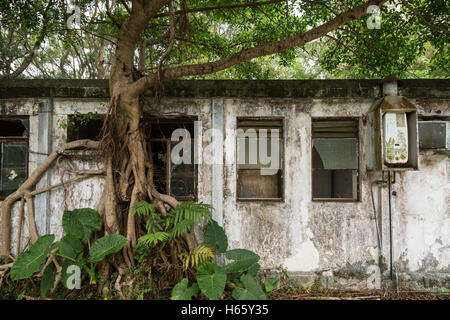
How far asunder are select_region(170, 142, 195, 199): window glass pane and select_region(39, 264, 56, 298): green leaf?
7.34 feet

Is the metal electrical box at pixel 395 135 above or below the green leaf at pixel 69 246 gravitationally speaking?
above

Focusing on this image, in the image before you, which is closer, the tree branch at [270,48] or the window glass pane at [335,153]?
the tree branch at [270,48]

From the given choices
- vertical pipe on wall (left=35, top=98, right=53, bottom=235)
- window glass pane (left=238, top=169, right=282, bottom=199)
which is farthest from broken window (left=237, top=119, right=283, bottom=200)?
vertical pipe on wall (left=35, top=98, right=53, bottom=235)

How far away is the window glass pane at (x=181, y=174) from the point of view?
18.3 ft

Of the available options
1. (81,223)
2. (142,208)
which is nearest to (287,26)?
(142,208)

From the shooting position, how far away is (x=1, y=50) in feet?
33.0

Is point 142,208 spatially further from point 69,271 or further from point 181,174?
point 69,271

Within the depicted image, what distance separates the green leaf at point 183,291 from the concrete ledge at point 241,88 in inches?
123

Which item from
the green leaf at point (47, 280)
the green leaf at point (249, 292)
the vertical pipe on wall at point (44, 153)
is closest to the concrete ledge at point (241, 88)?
the vertical pipe on wall at point (44, 153)

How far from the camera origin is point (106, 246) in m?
4.39

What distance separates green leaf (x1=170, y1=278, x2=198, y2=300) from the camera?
4262 mm

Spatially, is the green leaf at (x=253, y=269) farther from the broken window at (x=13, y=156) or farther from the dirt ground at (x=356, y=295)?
the broken window at (x=13, y=156)

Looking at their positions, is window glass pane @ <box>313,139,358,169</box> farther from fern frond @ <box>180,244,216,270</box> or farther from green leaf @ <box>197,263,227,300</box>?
green leaf @ <box>197,263,227,300</box>

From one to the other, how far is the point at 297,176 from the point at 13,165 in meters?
5.14
